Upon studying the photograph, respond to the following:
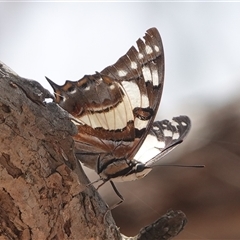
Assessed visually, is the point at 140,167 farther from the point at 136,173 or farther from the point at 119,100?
the point at 119,100

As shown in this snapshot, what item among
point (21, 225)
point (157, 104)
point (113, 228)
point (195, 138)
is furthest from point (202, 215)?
point (21, 225)

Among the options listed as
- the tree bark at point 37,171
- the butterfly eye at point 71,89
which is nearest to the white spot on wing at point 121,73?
the butterfly eye at point 71,89

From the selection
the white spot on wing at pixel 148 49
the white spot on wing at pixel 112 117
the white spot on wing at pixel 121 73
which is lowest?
the white spot on wing at pixel 112 117

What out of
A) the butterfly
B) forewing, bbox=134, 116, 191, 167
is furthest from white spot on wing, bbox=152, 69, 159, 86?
forewing, bbox=134, 116, 191, 167

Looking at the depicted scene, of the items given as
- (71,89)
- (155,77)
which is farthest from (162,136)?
(71,89)

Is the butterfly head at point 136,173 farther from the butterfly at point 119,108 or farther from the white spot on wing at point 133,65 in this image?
the white spot on wing at point 133,65

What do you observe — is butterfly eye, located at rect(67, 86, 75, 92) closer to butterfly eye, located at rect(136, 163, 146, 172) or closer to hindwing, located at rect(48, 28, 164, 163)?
hindwing, located at rect(48, 28, 164, 163)
